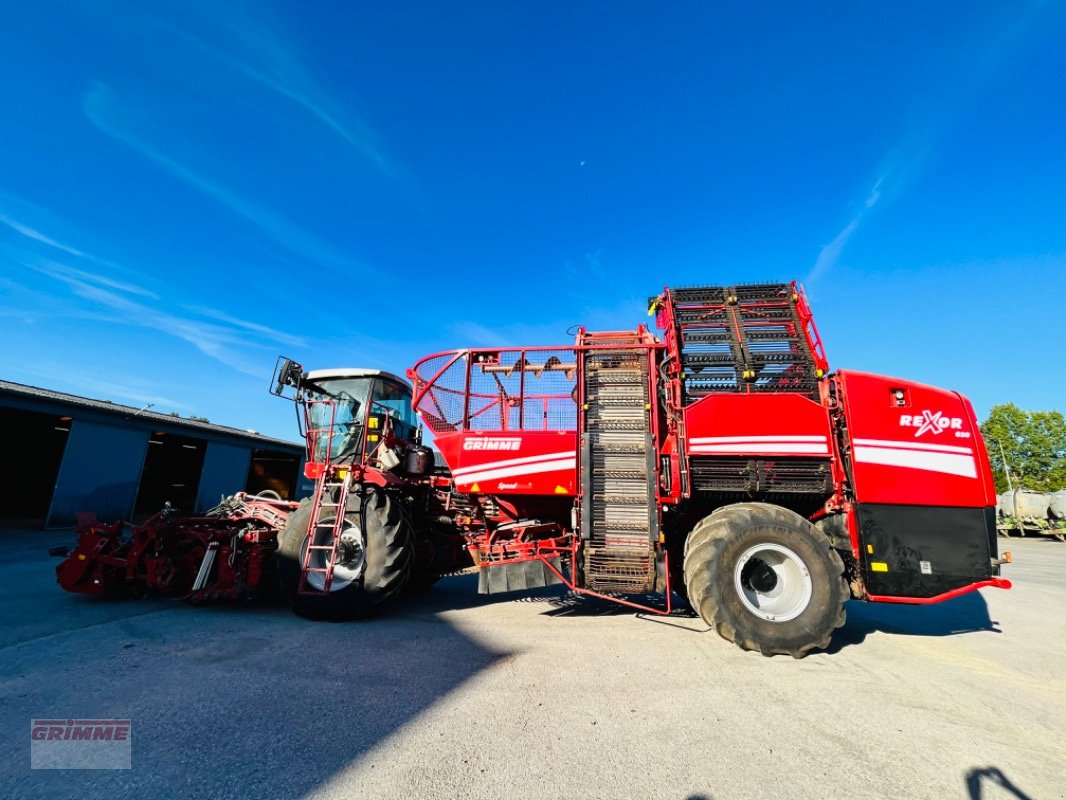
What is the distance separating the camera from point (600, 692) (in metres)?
3.33

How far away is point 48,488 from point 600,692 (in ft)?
79.4

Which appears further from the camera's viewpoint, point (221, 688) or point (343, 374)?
point (343, 374)

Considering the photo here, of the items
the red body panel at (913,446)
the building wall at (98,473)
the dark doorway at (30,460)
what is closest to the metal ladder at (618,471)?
the red body panel at (913,446)

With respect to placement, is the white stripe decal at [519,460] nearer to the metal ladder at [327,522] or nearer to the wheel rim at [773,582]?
the metal ladder at [327,522]

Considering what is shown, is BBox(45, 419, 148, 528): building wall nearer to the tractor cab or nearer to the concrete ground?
the concrete ground

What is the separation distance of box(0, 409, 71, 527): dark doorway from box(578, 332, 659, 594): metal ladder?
65.8 ft

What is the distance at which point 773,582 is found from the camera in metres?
4.50

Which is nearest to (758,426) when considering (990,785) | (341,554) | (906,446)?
(906,446)

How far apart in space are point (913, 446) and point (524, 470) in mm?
4105

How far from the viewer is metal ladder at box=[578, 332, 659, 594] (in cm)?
478

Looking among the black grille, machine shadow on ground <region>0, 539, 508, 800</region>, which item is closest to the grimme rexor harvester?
the black grille

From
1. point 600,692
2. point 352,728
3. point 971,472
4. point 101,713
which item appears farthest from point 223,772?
point 971,472

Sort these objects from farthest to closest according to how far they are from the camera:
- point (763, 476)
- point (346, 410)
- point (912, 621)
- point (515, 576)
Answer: point (346, 410) < point (912, 621) < point (515, 576) < point (763, 476)

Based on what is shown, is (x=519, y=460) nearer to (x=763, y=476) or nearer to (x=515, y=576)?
(x=515, y=576)
